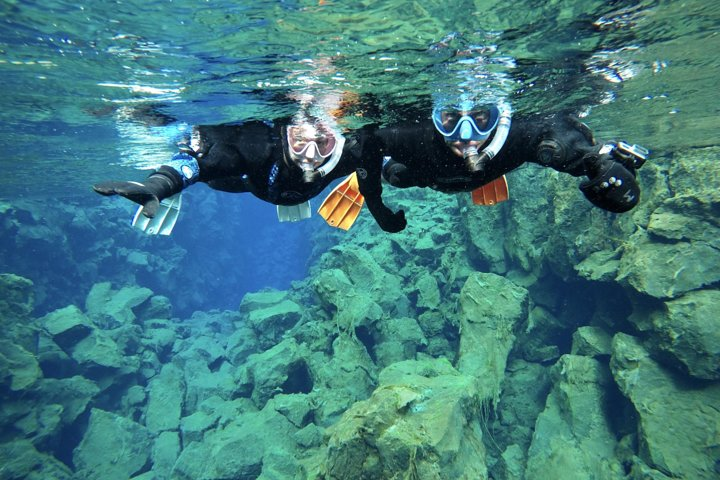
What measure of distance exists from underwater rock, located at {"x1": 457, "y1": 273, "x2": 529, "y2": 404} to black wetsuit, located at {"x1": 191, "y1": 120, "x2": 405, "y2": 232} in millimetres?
7384

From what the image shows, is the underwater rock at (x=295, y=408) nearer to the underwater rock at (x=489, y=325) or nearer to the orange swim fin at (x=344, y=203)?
the underwater rock at (x=489, y=325)

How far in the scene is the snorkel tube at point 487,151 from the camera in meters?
3.88

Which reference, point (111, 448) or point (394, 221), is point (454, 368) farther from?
point (111, 448)

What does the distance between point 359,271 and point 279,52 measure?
946 cm

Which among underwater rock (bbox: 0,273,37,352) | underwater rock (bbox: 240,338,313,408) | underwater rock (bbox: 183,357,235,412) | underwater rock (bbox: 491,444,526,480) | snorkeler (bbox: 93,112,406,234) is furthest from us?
underwater rock (bbox: 183,357,235,412)

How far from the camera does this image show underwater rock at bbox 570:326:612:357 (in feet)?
33.3

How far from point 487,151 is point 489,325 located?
26.8 feet

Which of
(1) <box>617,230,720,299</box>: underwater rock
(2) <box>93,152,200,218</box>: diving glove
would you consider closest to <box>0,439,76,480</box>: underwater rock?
(2) <box>93,152,200,218</box>: diving glove

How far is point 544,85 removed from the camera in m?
7.71

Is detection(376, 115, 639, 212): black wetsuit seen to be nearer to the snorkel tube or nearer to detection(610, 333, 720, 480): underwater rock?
the snorkel tube

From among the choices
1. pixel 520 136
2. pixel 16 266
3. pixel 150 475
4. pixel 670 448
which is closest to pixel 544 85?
pixel 520 136

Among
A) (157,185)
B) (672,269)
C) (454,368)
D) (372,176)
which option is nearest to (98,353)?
(454,368)

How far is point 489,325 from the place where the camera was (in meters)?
10.9

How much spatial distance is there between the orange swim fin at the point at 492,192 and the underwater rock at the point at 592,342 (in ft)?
24.8
